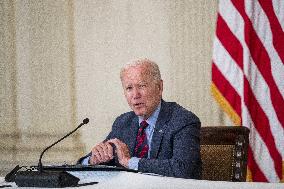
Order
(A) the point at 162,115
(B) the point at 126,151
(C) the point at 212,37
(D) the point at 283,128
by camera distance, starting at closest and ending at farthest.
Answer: (B) the point at 126,151 → (A) the point at 162,115 → (D) the point at 283,128 → (C) the point at 212,37

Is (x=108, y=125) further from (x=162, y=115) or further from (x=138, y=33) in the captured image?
(x=162, y=115)

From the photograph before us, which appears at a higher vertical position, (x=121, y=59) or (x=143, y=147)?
(x=121, y=59)

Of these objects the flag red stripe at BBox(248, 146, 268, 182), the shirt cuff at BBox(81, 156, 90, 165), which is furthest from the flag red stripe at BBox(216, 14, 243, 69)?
the shirt cuff at BBox(81, 156, 90, 165)

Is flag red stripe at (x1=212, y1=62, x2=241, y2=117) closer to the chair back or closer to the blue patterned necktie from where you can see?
the chair back

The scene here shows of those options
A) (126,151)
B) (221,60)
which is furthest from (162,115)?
(221,60)

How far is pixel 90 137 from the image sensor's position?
3.97m

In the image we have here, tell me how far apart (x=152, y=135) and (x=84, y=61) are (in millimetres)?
1745

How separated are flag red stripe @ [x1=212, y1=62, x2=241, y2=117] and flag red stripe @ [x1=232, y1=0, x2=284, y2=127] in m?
0.25

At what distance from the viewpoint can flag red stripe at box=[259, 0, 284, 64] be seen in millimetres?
3355

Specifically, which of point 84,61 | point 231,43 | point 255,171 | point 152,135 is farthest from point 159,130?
point 84,61

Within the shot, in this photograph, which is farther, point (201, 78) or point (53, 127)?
point (53, 127)

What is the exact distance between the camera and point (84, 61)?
4.02m

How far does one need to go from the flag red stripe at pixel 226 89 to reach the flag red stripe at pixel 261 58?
0.25 metres

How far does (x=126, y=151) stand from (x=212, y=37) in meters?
1.77
